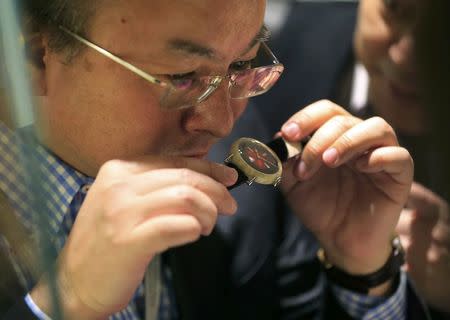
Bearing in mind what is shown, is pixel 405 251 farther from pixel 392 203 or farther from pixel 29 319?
pixel 29 319

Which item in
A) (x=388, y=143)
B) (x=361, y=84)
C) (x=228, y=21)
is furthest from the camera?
(x=361, y=84)

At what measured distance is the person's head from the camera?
2.59 ft

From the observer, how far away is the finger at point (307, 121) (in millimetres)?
1034

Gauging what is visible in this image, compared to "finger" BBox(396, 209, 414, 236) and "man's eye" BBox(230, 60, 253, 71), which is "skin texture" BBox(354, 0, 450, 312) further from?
"man's eye" BBox(230, 60, 253, 71)

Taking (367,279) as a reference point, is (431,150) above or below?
above

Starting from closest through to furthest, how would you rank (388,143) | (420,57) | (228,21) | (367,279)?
(420,57) → (228,21) → (388,143) → (367,279)

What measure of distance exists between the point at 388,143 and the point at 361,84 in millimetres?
629

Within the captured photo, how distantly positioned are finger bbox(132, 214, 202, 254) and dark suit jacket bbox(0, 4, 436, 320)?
1.33 feet

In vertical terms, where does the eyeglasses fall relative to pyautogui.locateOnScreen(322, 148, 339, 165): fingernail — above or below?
above

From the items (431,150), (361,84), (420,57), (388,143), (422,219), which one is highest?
(420,57)

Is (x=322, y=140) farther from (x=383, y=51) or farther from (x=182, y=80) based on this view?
(x=383, y=51)

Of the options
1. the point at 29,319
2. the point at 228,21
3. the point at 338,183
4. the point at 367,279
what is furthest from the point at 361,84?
the point at 29,319

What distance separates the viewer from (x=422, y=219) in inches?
41.1

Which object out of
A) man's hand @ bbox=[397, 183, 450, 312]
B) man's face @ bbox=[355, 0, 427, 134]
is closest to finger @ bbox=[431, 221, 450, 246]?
man's hand @ bbox=[397, 183, 450, 312]
